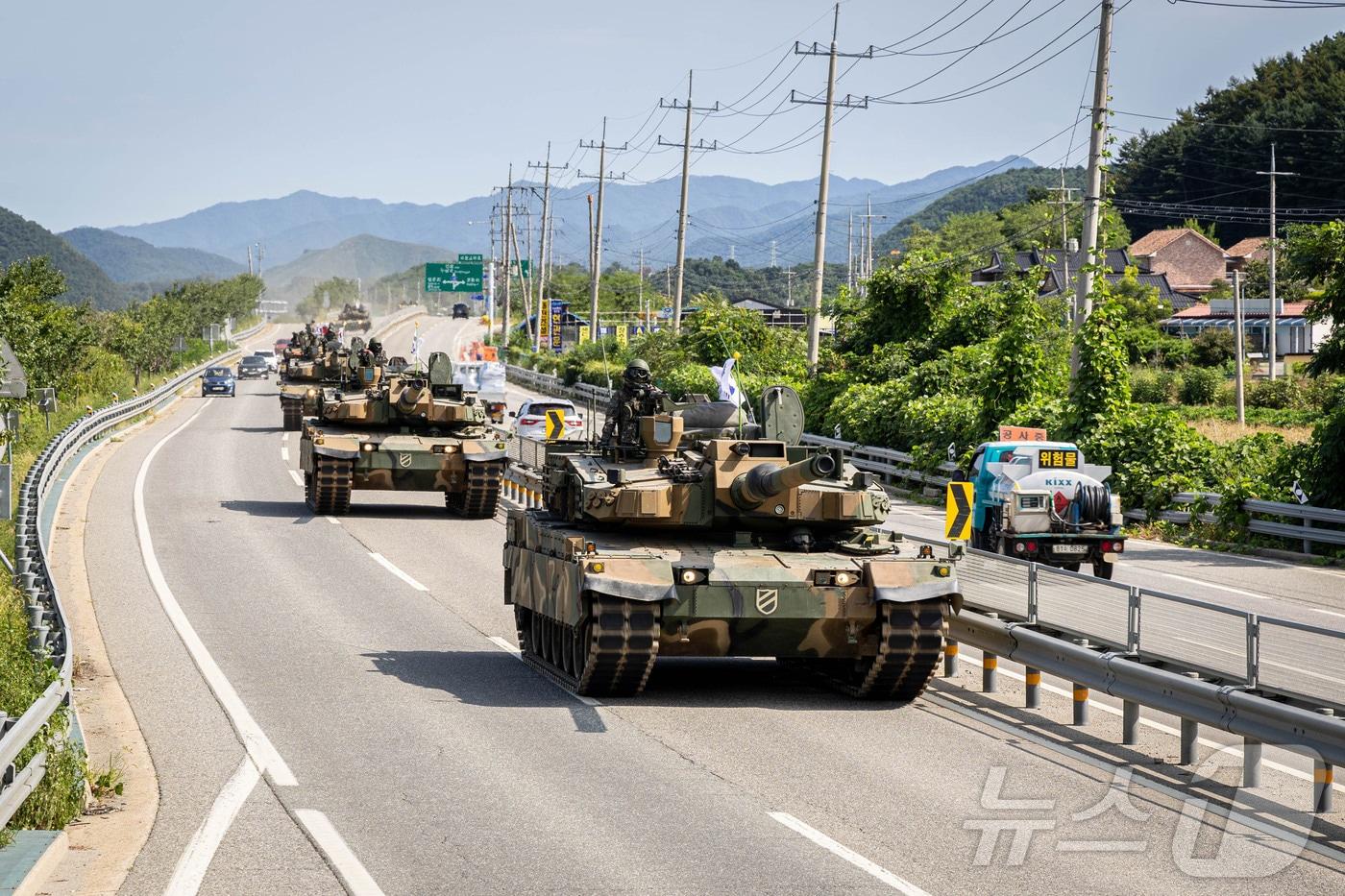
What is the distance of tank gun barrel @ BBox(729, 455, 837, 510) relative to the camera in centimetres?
1408

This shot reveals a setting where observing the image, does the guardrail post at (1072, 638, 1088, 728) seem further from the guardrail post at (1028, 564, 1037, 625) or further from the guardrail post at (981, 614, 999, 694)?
the guardrail post at (981, 614, 999, 694)

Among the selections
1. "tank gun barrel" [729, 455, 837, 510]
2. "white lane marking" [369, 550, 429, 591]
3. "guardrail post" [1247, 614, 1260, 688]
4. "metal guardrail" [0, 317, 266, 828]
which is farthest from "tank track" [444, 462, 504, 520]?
"guardrail post" [1247, 614, 1260, 688]

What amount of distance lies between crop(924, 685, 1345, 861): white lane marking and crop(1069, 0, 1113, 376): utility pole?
20.0 meters

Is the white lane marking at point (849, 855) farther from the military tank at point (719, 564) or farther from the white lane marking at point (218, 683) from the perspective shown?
the military tank at point (719, 564)

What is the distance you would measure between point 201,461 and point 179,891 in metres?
34.1

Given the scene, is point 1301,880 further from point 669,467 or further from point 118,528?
point 118,528

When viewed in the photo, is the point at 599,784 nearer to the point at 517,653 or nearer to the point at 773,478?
the point at 773,478

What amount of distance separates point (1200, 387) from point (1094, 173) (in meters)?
32.1

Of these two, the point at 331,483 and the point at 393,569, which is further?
the point at 331,483

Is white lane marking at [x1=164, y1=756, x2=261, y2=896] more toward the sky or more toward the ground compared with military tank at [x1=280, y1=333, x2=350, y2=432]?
more toward the ground

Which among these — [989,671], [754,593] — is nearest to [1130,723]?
[989,671]

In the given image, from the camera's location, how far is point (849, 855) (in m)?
9.71

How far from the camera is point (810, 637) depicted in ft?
47.3

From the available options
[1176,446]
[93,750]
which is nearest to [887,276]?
[1176,446]
